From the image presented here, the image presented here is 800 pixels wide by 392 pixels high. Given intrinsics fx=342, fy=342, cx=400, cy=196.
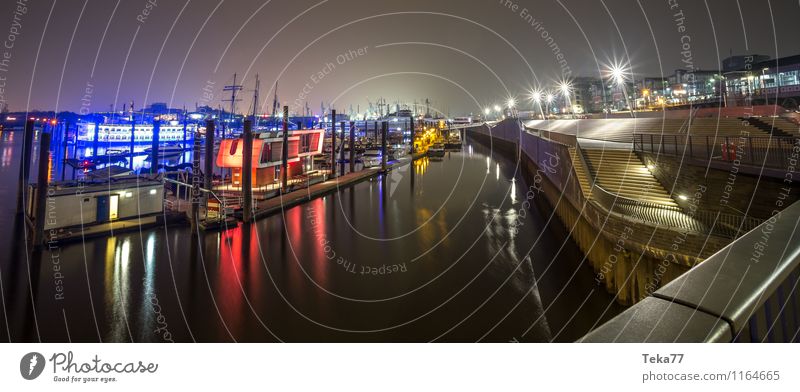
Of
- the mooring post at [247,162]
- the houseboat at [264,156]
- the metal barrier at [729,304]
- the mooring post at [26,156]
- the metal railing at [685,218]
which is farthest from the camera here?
the houseboat at [264,156]

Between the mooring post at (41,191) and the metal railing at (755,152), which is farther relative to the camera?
the mooring post at (41,191)

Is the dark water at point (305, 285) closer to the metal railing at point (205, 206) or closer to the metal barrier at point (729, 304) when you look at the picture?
the metal railing at point (205, 206)

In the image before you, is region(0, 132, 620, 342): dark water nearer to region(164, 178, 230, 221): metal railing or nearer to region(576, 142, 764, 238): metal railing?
region(164, 178, 230, 221): metal railing

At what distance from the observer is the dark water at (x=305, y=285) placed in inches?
274

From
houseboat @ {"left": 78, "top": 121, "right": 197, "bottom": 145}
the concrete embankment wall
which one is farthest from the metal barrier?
houseboat @ {"left": 78, "top": 121, "right": 197, "bottom": 145}

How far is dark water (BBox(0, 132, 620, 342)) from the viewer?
6969 millimetres

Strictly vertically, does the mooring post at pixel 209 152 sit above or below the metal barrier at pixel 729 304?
above

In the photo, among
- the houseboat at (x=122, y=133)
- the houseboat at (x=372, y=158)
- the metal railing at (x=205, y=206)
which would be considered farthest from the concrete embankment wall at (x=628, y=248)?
the houseboat at (x=122, y=133)

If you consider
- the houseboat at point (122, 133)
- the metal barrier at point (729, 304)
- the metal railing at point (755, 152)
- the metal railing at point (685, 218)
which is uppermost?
the houseboat at point (122, 133)

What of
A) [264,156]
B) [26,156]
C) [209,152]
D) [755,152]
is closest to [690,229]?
[755,152]

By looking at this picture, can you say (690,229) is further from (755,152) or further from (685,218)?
(755,152)

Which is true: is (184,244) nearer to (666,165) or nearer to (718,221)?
(718,221)

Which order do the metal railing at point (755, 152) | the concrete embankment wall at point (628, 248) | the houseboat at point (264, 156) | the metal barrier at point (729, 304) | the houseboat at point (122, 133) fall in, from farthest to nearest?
the houseboat at point (122, 133), the houseboat at point (264, 156), the metal railing at point (755, 152), the concrete embankment wall at point (628, 248), the metal barrier at point (729, 304)

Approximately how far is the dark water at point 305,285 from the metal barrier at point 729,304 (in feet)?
18.7
